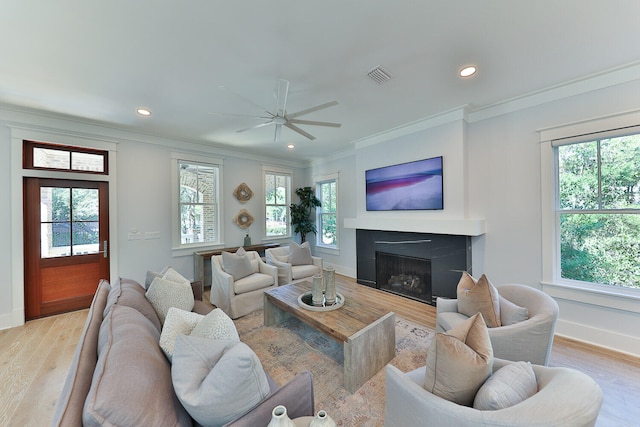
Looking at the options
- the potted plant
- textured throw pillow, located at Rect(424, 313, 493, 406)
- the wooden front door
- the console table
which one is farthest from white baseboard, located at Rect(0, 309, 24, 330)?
textured throw pillow, located at Rect(424, 313, 493, 406)

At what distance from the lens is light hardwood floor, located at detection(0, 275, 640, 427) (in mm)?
1624

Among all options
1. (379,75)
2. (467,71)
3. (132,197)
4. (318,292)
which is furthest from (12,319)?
(467,71)

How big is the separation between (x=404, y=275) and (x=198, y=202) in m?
3.88

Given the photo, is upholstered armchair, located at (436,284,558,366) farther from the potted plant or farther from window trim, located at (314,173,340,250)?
the potted plant

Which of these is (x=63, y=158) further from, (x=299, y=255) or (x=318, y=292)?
(x=318, y=292)

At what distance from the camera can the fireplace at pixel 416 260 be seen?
3215 millimetres

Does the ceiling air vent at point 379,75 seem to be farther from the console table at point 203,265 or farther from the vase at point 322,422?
the console table at point 203,265

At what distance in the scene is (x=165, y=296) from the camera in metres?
1.98

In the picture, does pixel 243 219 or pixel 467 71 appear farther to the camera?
pixel 243 219

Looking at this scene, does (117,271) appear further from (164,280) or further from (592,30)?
(592,30)

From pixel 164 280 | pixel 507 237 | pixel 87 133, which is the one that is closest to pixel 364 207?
pixel 507 237

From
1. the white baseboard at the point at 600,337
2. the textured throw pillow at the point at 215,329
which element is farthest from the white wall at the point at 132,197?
the white baseboard at the point at 600,337

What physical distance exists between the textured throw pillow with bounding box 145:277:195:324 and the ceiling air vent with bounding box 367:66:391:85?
2.62 meters

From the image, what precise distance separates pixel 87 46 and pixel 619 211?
4.95 metres
